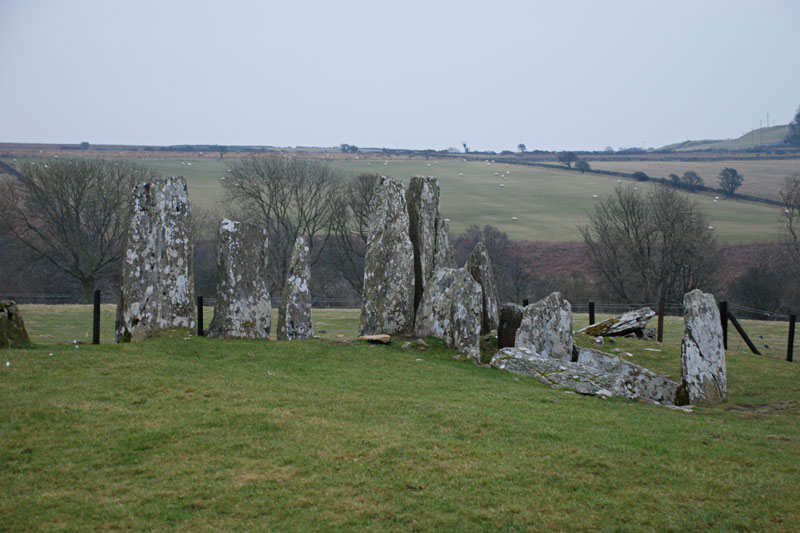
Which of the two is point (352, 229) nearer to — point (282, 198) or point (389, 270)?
point (282, 198)

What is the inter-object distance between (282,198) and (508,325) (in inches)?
1660

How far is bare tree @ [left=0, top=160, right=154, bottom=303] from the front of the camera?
153 feet

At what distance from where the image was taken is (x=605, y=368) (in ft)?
53.8

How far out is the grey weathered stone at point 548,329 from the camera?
56.3 feet

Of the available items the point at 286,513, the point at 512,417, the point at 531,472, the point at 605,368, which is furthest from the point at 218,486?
the point at 605,368

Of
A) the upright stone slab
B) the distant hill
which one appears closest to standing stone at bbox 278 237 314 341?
the upright stone slab

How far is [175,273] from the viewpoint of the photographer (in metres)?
16.1

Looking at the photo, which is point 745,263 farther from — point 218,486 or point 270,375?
point 218,486

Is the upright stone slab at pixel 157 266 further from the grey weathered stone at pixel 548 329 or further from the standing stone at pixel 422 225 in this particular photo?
the grey weathered stone at pixel 548 329

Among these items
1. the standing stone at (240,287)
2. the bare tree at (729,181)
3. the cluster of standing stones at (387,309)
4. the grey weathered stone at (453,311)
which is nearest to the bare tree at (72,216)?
the cluster of standing stones at (387,309)

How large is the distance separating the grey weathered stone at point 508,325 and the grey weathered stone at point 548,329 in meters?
1.25

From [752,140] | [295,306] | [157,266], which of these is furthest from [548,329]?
[752,140]

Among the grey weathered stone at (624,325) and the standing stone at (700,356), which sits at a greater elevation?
the standing stone at (700,356)

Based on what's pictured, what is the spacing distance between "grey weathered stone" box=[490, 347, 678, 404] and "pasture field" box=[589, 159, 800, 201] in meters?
83.4
